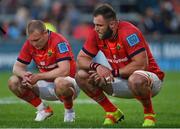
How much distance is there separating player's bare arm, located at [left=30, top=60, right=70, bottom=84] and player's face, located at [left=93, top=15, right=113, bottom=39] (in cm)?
96

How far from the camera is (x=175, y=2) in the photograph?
92.4 ft

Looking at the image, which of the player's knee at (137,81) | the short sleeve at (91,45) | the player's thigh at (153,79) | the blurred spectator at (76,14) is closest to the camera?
the player's knee at (137,81)

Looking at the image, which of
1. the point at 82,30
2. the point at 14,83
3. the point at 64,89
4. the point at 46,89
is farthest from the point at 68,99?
the point at 82,30

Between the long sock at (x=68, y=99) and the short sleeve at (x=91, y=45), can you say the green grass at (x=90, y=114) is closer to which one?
the long sock at (x=68, y=99)

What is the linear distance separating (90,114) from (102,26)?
9.28 feet

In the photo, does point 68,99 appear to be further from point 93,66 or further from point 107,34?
point 107,34

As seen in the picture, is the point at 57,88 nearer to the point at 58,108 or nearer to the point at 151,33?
the point at 58,108

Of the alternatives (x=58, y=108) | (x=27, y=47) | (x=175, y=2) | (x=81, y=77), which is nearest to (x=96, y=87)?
(x=81, y=77)

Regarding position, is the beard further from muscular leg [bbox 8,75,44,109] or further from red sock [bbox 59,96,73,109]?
muscular leg [bbox 8,75,44,109]

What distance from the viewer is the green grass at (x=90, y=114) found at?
10.8 metres

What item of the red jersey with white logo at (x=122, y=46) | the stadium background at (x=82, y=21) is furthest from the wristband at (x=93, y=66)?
the stadium background at (x=82, y=21)

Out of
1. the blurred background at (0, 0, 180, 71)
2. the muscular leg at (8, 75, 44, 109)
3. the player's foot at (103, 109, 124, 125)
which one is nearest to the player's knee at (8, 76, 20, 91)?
the muscular leg at (8, 75, 44, 109)

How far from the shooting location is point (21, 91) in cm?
1158

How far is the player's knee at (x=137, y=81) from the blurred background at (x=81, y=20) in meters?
13.2
